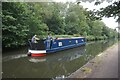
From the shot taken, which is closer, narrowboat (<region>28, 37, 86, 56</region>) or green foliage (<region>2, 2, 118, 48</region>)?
narrowboat (<region>28, 37, 86, 56</region>)

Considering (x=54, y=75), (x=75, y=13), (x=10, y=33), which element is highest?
(x=75, y=13)

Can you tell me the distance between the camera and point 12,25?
17.8 m

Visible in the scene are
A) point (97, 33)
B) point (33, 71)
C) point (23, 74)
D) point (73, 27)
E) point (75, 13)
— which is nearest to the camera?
point (23, 74)

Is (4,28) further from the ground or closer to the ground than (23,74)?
further from the ground

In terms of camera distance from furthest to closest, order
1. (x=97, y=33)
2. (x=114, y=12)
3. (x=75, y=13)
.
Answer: (x=97, y=33) → (x=75, y=13) → (x=114, y=12)

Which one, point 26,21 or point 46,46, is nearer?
point 46,46

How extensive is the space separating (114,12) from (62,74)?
4025 millimetres

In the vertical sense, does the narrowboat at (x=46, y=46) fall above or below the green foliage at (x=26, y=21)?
below

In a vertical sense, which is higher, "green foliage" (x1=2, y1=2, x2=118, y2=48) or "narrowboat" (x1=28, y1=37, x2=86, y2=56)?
"green foliage" (x1=2, y1=2, x2=118, y2=48)

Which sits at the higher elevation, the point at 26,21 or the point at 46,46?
the point at 26,21

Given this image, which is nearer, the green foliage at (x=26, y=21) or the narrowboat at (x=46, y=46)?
the narrowboat at (x=46, y=46)

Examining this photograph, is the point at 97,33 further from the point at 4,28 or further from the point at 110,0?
the point at 110,0

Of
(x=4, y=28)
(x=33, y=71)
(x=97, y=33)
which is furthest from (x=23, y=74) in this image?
(x=97, y=33)

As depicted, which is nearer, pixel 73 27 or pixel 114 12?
pixel 114 12
